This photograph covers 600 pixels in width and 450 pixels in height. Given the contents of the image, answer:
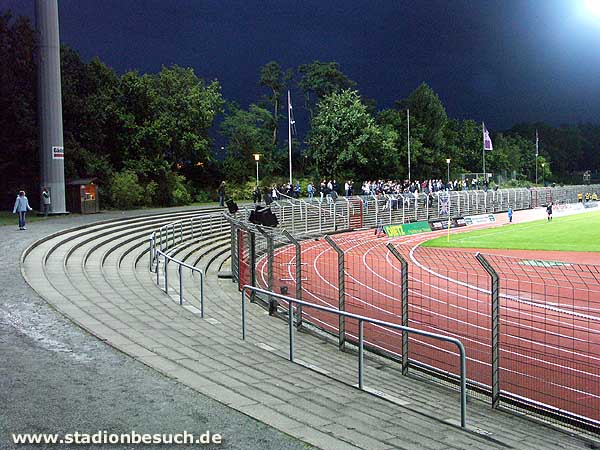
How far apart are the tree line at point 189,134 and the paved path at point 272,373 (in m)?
24.9

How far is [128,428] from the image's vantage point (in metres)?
6.05

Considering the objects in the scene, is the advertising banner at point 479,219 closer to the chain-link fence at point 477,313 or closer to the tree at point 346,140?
the tree at point 346,140

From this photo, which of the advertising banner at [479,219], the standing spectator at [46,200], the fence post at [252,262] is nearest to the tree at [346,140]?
the advertising banner at [479,219]

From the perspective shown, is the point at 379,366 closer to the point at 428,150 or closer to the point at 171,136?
the point at 171,136

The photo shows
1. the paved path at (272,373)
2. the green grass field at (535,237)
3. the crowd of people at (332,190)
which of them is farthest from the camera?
the crowd of people at (332,190)

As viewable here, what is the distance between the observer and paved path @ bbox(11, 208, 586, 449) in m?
6.61

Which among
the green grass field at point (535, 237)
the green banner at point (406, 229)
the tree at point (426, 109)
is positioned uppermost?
the tree at point (426, 109)

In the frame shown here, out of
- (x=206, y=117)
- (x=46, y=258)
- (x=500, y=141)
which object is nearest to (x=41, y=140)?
(x=46, y=258)

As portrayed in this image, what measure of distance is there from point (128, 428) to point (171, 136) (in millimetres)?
46712

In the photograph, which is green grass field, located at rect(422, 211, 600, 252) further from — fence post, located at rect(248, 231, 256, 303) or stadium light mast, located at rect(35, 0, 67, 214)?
fence post, located at rect(248, 231, 256, 303)

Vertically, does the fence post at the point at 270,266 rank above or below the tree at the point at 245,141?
below

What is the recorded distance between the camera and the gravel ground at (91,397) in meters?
6.01

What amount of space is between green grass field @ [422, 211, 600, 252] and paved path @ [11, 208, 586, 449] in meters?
22.4

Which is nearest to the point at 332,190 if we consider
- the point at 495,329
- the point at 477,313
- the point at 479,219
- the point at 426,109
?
the point at 479,219
